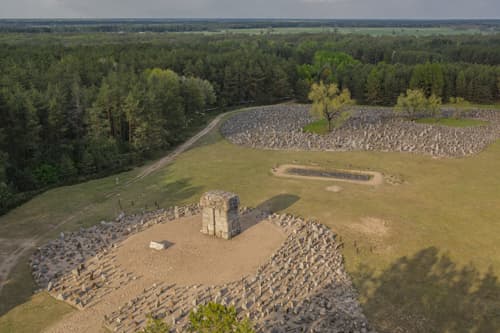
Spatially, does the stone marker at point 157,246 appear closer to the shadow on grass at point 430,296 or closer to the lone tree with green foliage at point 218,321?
the shadow on grass at point 430,296

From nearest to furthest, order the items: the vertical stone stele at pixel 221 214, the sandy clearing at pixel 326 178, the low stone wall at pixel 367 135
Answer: the vertical stone stele at pixel 221 214
the sandy clearing at pixel 326 178
the low stone wall at pixel 367 135

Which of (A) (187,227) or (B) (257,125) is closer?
(A) (187,227)

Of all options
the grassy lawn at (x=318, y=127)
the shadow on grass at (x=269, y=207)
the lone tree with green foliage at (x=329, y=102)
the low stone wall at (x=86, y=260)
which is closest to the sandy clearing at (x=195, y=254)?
the shadow on grass at (x=269, y=207)

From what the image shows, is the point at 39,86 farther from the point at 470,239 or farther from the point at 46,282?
the point at 470,239

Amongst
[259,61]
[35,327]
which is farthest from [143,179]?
[259,61]

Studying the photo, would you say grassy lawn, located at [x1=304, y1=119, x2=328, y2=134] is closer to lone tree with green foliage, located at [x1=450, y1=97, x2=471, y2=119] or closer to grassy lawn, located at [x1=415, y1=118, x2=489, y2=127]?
grassy lawn, located at [x1=415, y1=118, x2=489, y2=127]
